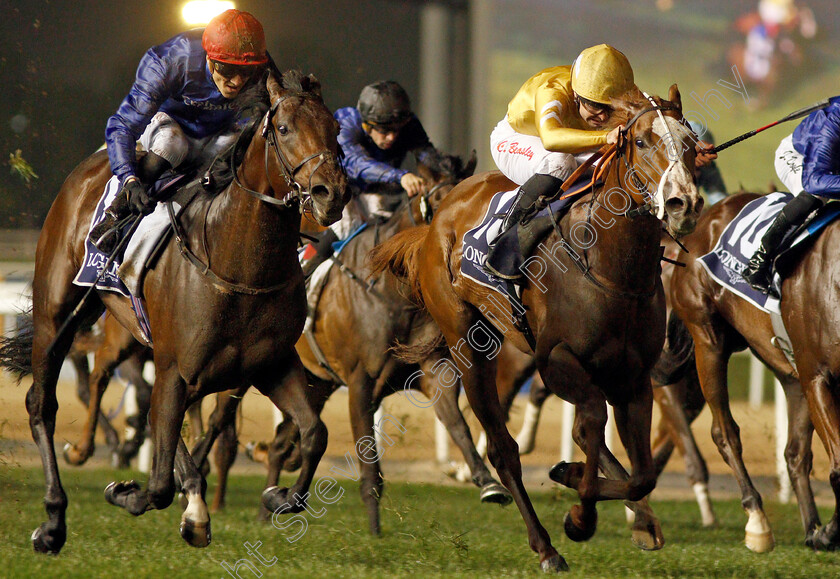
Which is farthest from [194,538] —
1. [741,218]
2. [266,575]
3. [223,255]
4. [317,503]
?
[741,218]

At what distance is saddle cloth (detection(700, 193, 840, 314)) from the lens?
4.84m

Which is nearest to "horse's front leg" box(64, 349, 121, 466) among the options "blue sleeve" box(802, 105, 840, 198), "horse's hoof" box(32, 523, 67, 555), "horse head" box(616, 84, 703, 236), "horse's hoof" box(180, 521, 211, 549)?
"horse's hoof" box(32, 523, 67, 555)

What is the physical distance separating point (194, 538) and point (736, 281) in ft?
9.80

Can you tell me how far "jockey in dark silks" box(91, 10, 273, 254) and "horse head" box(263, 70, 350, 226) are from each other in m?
0.38

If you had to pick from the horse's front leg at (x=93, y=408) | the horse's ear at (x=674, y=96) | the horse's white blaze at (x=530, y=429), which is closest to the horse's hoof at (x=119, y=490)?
the horse's front leg at (x=93, y=408)

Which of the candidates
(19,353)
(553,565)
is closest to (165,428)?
(553,565)

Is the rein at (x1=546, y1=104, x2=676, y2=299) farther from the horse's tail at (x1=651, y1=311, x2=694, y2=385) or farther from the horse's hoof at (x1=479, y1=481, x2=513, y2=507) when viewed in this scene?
the horse's tail at (x1=651, y1=311, x2=694, y2=385)

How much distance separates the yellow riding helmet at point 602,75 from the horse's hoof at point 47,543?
2.79 meters

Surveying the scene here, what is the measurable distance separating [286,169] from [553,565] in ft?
6.24

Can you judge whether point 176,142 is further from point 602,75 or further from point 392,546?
point 392,546

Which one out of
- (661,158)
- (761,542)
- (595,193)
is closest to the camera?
(661,158)

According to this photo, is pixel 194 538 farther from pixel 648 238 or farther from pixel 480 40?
pixel 480 40

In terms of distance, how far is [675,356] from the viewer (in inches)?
236

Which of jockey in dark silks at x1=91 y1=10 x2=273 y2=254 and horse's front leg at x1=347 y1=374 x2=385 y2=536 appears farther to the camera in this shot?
horse's front leg at x1=347 y1=374 x2=385 y2=536
